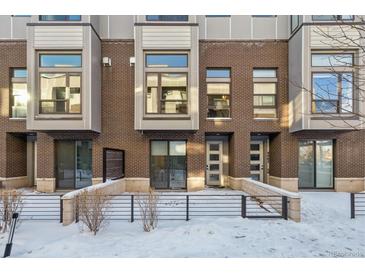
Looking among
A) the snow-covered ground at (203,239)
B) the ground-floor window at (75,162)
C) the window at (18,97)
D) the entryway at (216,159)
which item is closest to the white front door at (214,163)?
the entryway at (216,159)

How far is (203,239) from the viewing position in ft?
20.6

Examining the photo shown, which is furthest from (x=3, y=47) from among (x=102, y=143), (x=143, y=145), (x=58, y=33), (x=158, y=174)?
(x=158, y=174)

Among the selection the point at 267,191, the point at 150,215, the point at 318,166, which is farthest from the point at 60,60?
the point at 318,166

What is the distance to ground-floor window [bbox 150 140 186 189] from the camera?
45.1 ft

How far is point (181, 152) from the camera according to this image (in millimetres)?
13781

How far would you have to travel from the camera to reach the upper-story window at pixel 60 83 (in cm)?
1197

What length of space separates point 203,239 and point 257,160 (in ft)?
32.4

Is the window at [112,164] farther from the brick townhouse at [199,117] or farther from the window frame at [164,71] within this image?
the window frame at [164,71]

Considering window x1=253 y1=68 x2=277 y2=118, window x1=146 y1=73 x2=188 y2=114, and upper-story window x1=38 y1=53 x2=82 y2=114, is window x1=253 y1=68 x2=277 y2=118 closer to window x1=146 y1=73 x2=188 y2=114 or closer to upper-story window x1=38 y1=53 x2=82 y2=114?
window x1=146 y1=73 x2=188 y2=114

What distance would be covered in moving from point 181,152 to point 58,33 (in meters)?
8.50

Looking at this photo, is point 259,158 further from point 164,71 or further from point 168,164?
point 164,71

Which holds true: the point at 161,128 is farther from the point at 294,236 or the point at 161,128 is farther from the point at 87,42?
the point at 294,236

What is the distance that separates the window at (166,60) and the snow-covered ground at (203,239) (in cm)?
775

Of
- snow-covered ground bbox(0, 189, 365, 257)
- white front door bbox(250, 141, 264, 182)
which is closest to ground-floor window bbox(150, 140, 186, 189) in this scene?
white front door bbox(250, 141, 264, 182)
